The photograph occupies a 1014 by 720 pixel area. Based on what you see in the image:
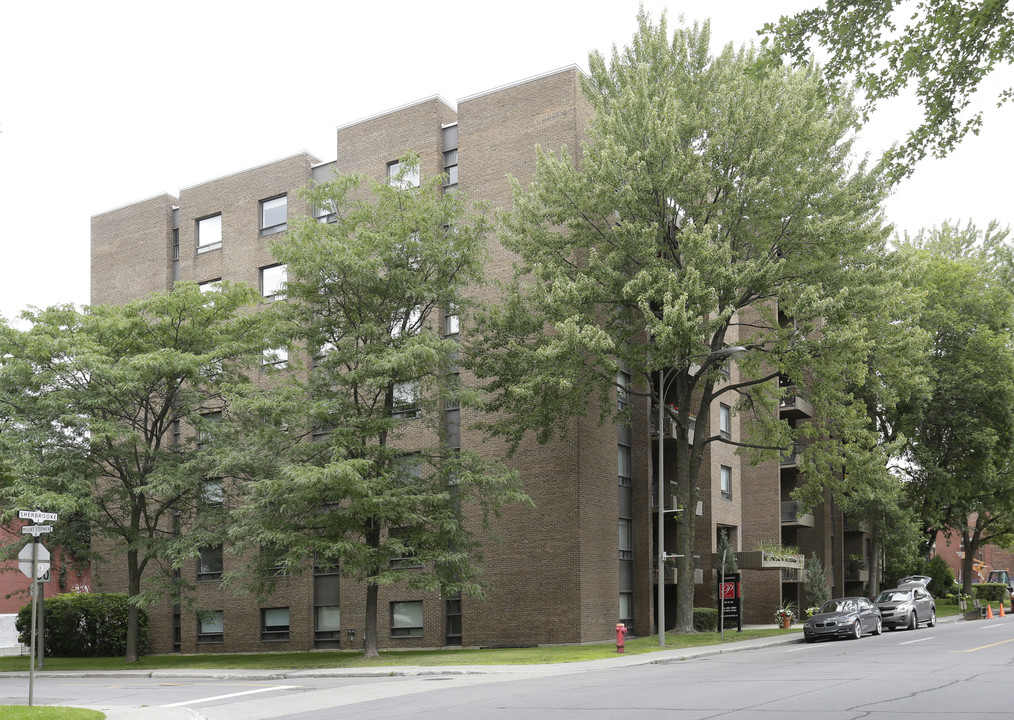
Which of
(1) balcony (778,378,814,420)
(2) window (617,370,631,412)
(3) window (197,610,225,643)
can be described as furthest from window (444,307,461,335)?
(1) balcony (778,378,814,420)

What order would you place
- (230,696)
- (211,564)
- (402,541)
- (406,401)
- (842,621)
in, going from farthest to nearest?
1. (211,564)
2. (842,621)
3. (406,401)
4. (402,541)
5. (230,696)

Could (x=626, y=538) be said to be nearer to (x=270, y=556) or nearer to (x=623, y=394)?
(x=623, y=394)

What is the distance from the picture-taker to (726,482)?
45.2 meters

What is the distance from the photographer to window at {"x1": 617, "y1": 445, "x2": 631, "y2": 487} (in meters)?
36.1

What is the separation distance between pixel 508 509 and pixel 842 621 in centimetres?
1152

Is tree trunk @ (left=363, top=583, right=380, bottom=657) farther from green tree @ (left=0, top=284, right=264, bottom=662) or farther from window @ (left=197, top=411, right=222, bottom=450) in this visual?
window @ (left=197, top=411, right=222, bottom=450)

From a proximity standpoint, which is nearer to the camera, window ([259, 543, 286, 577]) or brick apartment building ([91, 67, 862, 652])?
window ([259, 543, 286, 577])

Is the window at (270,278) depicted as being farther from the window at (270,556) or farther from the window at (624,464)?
the window at (624,464)

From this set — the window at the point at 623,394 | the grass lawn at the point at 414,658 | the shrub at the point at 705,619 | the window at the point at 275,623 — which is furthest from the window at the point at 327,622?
the shrub at the point at 705,619

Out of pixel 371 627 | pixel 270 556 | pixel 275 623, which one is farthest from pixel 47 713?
pixel 275 623

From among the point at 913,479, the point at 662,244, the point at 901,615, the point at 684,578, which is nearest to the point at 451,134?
the point at 662,244

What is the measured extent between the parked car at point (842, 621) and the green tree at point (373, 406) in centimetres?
1116

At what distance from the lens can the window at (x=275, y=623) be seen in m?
38.5

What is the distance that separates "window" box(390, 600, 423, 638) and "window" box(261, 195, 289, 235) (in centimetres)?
1708
